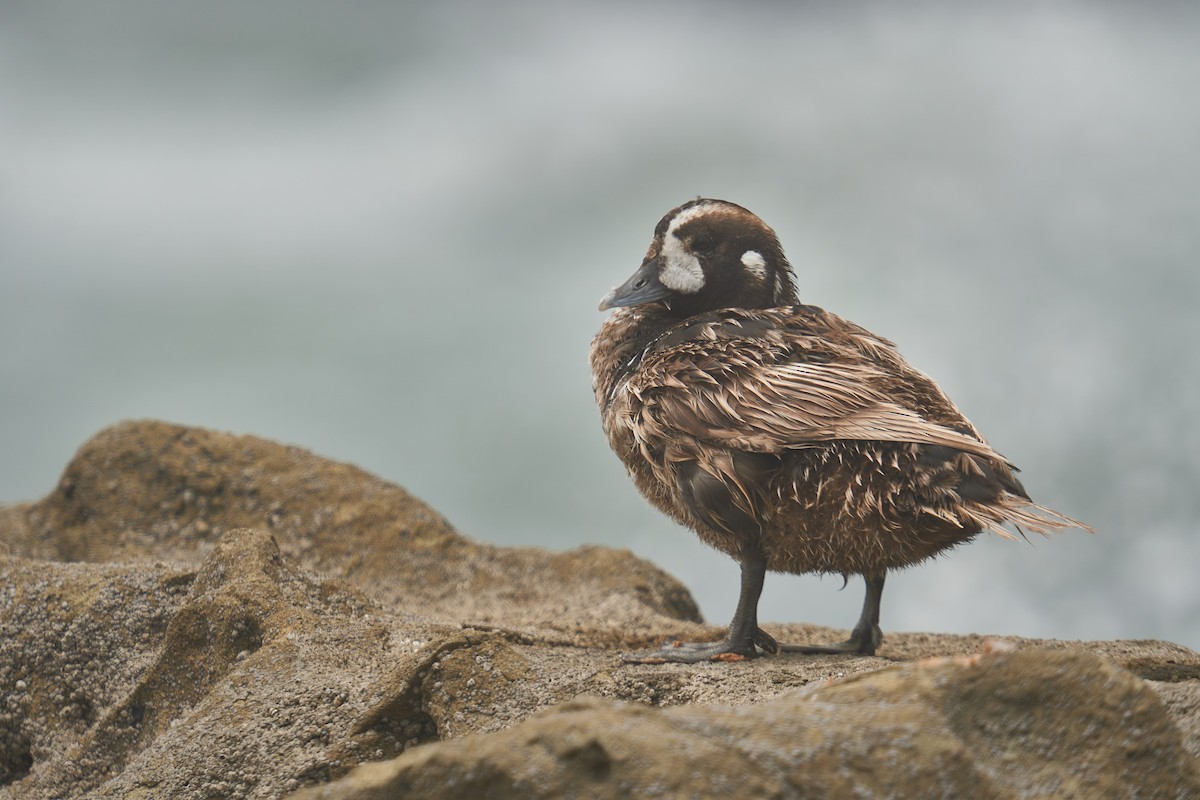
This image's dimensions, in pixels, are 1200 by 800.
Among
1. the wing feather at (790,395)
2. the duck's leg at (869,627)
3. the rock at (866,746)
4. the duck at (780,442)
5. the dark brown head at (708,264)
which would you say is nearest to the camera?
the rock at (866,746)

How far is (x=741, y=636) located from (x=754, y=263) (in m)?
1.91

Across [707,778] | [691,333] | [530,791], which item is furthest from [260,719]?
[691,333]

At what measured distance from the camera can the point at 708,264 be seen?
5902mm

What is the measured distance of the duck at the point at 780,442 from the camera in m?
4.56

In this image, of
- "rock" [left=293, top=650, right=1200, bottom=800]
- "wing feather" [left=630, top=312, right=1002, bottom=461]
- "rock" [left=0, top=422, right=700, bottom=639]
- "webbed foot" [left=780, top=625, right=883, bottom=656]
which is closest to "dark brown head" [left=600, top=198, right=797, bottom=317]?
"wing feather" [left=630, top=312, right=1002, bottom=461]

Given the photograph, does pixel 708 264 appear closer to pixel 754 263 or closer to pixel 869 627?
pixel 754 263

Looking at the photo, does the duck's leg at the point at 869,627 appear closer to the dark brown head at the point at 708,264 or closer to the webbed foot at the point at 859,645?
the webbed foot at the point at 859,645

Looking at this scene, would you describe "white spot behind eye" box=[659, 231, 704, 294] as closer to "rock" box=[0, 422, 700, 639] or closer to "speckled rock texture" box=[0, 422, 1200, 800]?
"speckled rock texture" box=[0, 422, 1200, 800]

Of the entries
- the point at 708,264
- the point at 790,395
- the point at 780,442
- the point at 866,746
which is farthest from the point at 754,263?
the point at 866,746

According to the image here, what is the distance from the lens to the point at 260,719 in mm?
4168

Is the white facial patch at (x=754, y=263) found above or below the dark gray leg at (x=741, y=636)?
above

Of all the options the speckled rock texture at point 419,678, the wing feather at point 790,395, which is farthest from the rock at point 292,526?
the wing feather at point 790,395

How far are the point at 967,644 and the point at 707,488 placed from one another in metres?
2.31

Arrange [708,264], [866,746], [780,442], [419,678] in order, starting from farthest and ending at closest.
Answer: [708,264], [780,442], [419,678], [866,746]
